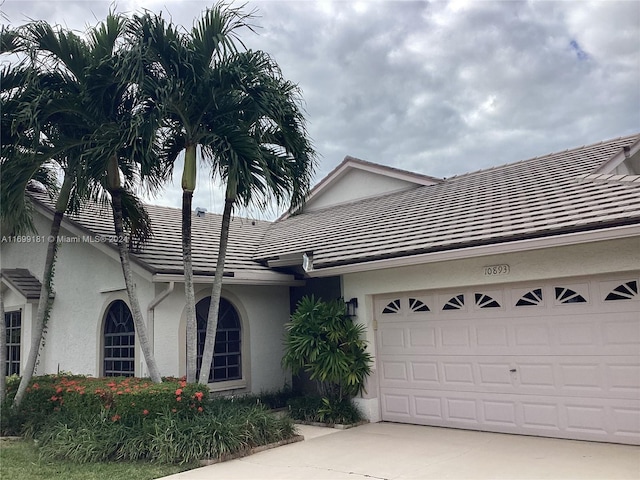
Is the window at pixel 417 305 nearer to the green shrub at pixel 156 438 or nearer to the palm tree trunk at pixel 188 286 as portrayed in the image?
the green shrub at pixel 156 438

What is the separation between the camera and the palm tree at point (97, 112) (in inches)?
332

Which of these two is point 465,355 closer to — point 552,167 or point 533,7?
point 552,167

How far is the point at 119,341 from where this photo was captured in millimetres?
11250

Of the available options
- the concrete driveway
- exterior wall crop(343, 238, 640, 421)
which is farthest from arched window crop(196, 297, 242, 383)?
the concrete driveway

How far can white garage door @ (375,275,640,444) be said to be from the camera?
7.64 meters

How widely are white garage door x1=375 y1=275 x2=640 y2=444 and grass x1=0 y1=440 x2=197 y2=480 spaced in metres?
4.49

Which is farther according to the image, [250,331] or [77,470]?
[250,331]

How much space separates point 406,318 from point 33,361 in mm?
7152

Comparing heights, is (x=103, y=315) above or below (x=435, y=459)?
above

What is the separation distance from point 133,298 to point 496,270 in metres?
6.24

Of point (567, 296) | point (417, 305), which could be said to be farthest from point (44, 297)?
point (567, 296)

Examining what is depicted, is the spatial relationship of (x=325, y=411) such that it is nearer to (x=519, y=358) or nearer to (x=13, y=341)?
(x=519, y=358)

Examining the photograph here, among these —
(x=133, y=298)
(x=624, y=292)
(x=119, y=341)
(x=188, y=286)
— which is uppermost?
(x=188, y=286)

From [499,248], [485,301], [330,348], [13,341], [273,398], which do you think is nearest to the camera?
[499,248]
